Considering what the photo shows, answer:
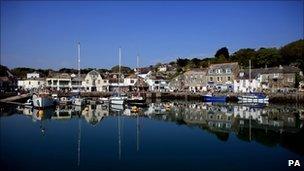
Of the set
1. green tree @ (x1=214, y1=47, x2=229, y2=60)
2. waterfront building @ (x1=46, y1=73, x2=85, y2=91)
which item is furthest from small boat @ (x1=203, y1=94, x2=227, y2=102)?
green tree @ (x1=214, y1=47, x2=229, y2=60)

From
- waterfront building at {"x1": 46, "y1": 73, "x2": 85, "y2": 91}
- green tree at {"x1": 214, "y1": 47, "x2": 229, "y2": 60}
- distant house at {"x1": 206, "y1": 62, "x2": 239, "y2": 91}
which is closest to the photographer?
distant house at {"x1": 206, "y1": 62, "x2": 239, "y2": 91}

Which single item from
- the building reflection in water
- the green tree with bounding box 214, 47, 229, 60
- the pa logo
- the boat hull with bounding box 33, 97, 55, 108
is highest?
the green tree with bounding box 214, 47, 229, 60

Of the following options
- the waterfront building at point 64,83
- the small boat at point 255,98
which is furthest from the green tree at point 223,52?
the small boat at point 255,98

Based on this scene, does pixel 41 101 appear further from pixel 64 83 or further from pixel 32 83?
pixel 32 83

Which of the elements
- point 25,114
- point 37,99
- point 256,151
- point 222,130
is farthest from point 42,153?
point 37,99

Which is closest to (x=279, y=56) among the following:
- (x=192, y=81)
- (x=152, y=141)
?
(x=192, y=81)

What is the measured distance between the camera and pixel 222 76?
7969 centimetres

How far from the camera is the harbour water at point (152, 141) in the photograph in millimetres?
21047

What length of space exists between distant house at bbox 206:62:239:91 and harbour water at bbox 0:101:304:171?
3283cm

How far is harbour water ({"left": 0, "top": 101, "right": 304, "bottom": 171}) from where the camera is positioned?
69.1ft

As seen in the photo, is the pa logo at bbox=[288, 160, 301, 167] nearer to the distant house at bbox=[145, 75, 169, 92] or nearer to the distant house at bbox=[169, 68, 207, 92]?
the distant house at bbox=[169, 68, 207, 92]

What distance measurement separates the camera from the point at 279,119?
39031 mm

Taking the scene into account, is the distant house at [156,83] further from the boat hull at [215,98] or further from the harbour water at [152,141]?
the harbour water at [152,141]

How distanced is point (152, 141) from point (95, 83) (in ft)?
A: 223
